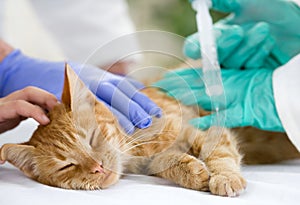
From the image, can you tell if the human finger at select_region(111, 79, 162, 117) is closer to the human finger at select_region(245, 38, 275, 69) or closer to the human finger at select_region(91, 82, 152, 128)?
the human finger at select_region(91, 82, 152, 128)

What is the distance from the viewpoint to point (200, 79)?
1274mm

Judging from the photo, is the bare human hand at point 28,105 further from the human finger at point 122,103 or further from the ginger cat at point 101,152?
the human finger at point 122,103

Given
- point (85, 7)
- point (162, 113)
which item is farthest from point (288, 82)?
point (85, 7)

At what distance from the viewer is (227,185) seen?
1.05 metres

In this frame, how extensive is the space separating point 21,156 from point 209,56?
61cm

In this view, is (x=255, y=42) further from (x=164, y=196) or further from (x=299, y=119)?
(x=164, y=196)

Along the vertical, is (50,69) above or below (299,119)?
above

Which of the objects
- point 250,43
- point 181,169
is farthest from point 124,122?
point 250,43

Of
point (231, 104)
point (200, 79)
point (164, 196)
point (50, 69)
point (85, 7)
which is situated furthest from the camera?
point (85, 7)

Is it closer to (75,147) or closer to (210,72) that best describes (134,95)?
(75,147)

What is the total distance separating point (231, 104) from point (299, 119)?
212 millimetres

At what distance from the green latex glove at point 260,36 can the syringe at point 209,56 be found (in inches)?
2.5

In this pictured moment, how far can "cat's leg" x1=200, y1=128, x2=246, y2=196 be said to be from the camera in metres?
1.06

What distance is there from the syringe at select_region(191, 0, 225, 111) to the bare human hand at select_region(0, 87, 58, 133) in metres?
0.42
